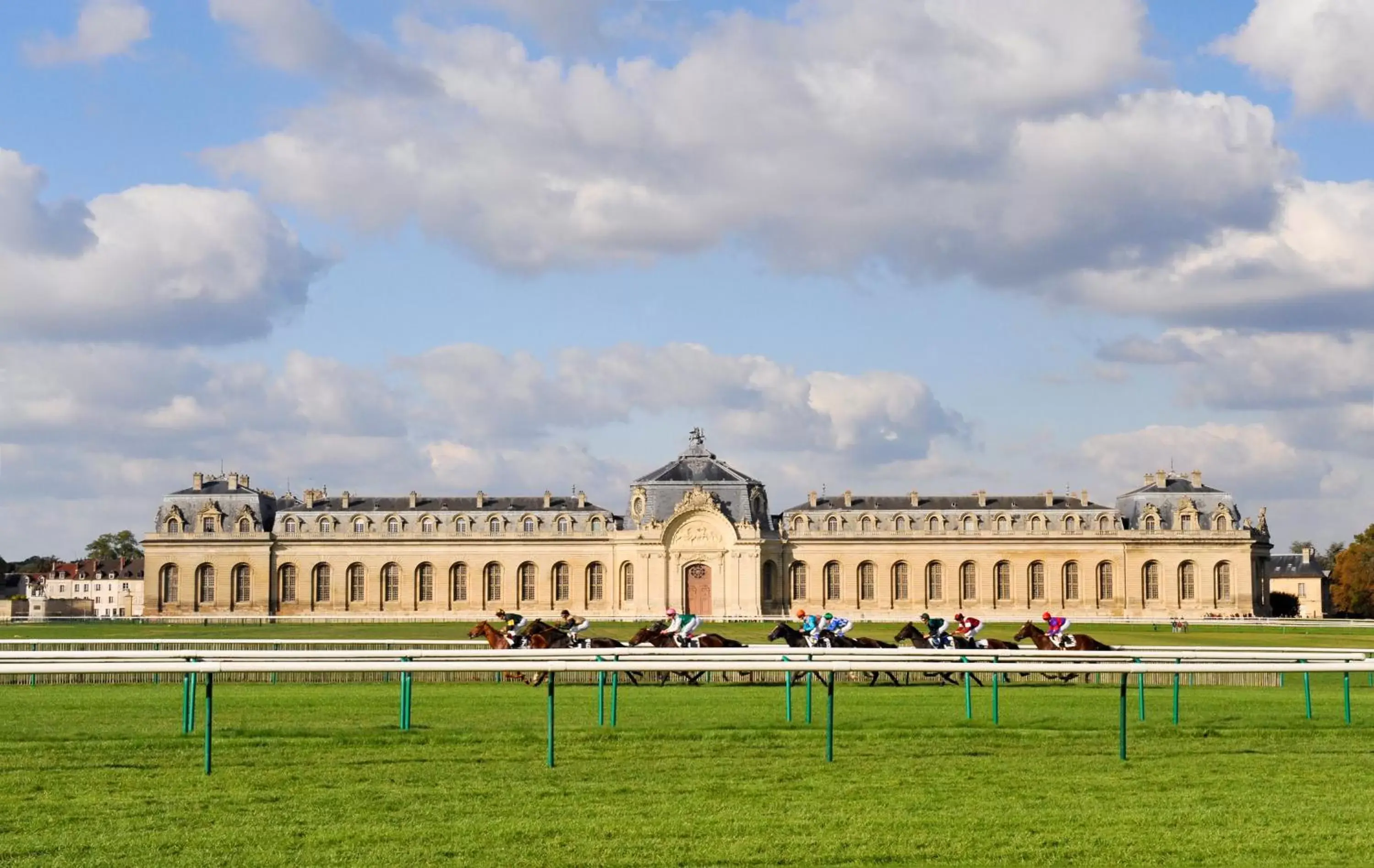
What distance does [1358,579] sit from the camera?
358 feet

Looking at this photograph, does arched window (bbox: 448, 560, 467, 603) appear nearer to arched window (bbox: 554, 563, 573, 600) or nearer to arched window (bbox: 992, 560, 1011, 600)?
arched window (bbox: 554, 563, 573, 600)

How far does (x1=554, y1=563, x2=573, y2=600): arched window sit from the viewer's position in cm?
10650

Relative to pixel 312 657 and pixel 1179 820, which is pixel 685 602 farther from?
pixel 1179 820

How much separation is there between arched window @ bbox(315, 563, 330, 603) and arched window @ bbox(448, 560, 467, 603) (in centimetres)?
812

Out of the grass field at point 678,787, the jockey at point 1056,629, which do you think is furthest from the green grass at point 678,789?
the jockey at point 1056,629

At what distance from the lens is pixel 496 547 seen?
106750mm

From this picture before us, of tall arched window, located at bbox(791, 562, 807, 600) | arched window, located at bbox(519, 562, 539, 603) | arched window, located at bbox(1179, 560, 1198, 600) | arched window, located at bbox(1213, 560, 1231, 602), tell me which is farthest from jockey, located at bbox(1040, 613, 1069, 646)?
arched window, located at bbox(1213, 560, 1231, 602)

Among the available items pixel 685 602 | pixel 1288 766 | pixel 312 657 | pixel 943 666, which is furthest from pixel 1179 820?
pixel 685 602

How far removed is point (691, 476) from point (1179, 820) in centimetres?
9172

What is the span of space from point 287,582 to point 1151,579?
57.3 meters

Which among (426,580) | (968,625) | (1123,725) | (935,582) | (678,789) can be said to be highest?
(426,580)

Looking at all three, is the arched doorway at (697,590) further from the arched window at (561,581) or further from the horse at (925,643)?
the horse at (925,643)

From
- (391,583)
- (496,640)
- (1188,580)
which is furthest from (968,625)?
(1188,580)

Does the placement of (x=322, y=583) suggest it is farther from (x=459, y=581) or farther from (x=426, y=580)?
(x=459, y=581)
